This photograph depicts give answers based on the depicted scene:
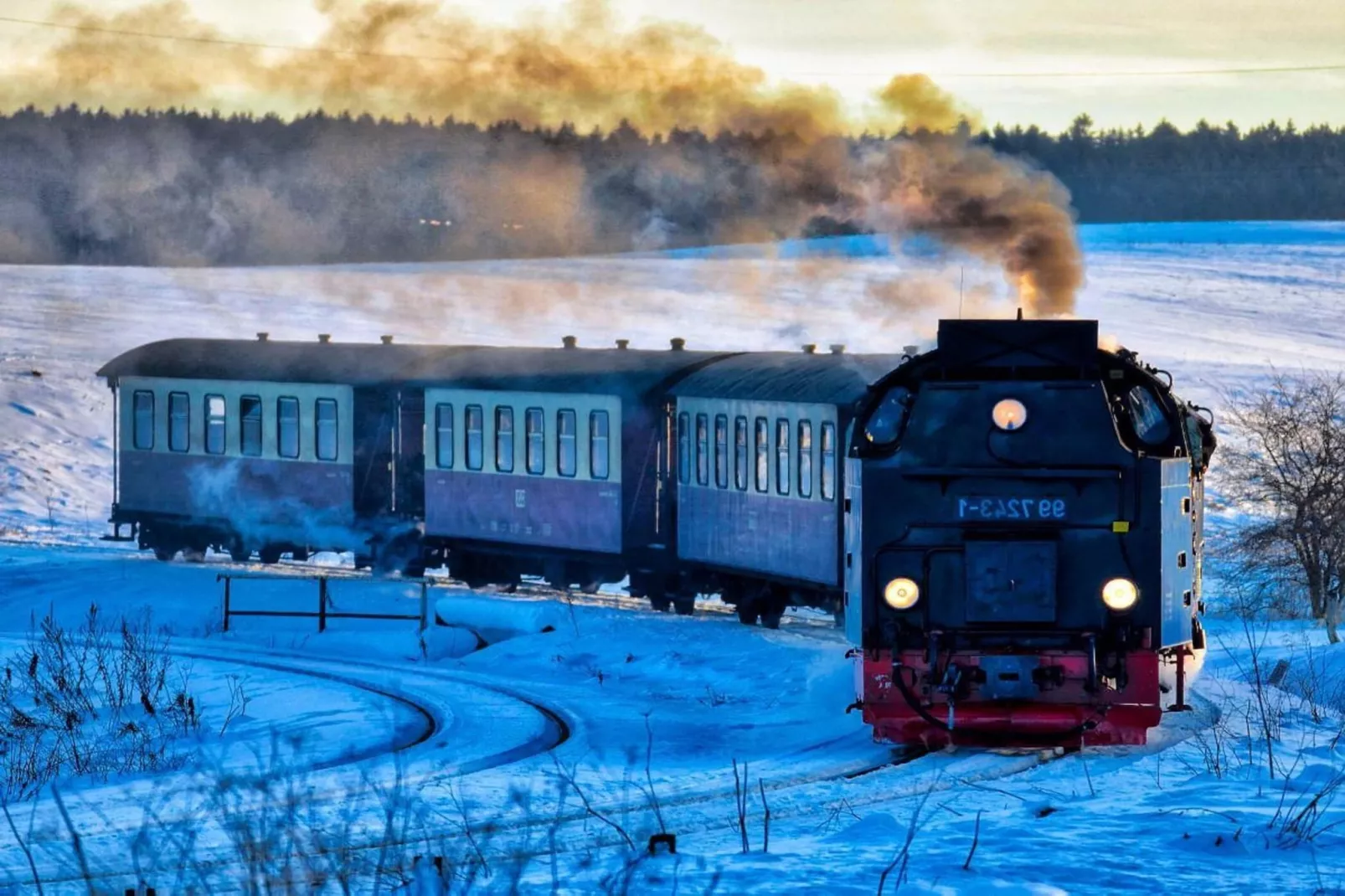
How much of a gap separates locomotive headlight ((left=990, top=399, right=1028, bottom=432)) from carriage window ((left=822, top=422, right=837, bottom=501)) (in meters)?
7.99

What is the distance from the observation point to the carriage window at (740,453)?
25.0 meters

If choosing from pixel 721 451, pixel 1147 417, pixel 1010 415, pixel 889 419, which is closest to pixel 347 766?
pixel 889 419

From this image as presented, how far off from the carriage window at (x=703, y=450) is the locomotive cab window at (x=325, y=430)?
786 centimetres

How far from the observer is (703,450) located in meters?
26.4

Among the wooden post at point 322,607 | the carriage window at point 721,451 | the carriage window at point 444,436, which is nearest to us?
the wooden post at point 322,607

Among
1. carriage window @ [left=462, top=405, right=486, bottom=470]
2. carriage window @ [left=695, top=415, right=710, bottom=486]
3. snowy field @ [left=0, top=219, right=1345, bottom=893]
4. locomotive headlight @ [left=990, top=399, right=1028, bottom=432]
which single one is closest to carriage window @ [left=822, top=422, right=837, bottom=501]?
snowy field @ [left=0, top=219, right=1345, bottom=893]

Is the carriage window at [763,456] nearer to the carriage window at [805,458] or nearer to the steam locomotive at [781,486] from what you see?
the steam locomotive at [781,486]

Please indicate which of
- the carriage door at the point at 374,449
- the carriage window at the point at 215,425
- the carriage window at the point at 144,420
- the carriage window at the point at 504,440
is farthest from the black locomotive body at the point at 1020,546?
the carriage window at the point at 144,420

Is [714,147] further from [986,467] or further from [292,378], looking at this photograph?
[986,467]

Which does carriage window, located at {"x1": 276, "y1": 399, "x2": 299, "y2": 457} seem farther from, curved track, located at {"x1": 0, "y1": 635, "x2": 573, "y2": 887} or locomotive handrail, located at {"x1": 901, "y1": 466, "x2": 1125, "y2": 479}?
locomotive handrail, located at {"x1": 901, "y1": 466, "x2": 1125, "y2": 479}

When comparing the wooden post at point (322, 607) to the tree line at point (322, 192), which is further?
the tree line at point (322, 192)

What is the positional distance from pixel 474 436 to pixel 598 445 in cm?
292

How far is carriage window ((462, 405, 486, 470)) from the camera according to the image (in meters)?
30.3

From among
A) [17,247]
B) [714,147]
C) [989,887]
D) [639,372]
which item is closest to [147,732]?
A: [989,887]
